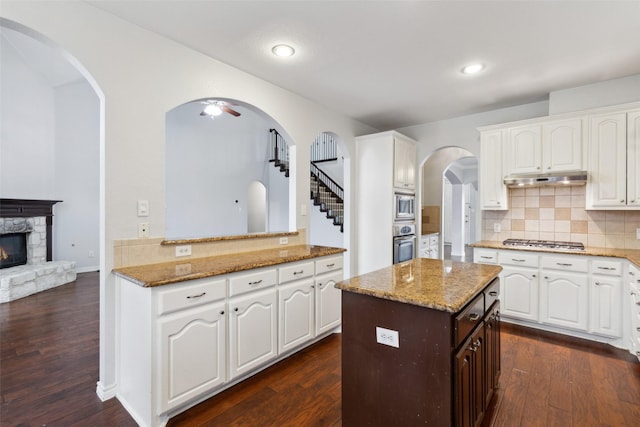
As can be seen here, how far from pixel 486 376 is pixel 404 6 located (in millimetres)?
2512

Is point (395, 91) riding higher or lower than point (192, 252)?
higher

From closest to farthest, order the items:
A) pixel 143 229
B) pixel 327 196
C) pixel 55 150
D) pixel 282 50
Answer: pixel 143 229 < pixel 282 50 < pixel 55 150 < pixel 327 196

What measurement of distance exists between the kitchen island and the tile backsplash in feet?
8.62

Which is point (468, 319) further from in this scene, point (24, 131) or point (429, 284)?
point (24, 131)

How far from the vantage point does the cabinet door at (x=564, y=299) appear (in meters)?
3.05

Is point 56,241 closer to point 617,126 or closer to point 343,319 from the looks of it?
point 343,319

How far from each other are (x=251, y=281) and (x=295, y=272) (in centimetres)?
50

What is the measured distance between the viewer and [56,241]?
6.01 m

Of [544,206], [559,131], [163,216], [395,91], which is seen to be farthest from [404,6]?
[544,206]

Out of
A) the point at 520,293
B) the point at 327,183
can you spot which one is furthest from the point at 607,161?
the point at 327,183

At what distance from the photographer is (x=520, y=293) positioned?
11.1 feet

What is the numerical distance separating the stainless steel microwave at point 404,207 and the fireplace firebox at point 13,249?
259 inches

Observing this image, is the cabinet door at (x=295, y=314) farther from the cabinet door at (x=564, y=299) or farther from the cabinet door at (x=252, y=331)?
the cabinet door at (x=564, y=299)

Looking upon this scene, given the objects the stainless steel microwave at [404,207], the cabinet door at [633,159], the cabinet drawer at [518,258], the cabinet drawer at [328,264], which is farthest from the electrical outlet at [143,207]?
the cabinet door at [633,159]
